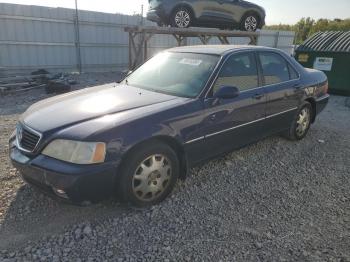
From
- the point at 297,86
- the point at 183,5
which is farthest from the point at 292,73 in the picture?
the point at 183,5

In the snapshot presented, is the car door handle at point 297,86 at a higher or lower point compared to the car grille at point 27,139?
higher

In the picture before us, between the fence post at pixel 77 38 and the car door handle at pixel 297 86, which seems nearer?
the car door handle at pixel 297 86

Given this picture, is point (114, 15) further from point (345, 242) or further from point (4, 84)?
point (345, 242)

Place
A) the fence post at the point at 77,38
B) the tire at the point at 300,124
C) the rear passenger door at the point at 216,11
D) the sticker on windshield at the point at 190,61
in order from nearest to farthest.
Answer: the sticker on windshield at the point at 190,61 < the tire at the point at 300,124 < the rear passenger door at the point at 216,11 < the fence post at the point at 77,38

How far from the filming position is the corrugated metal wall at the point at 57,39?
1044 centimetres

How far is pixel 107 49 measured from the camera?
517 inches

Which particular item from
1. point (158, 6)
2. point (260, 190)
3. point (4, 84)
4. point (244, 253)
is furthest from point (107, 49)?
point (244, 253)

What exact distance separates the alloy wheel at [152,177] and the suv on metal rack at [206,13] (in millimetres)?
7583

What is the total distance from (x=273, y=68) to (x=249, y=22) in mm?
8426

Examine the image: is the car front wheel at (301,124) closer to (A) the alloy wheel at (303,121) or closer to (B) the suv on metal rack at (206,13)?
(A) the alloy wheel at (303,121)

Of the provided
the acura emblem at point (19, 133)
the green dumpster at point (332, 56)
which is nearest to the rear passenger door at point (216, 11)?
the green dumpster at point (332, 56)

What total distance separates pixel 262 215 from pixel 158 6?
811 centimetres

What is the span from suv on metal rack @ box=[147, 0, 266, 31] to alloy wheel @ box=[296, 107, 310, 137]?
602cm

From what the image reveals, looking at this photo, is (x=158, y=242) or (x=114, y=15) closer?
(x=158, y=242)
